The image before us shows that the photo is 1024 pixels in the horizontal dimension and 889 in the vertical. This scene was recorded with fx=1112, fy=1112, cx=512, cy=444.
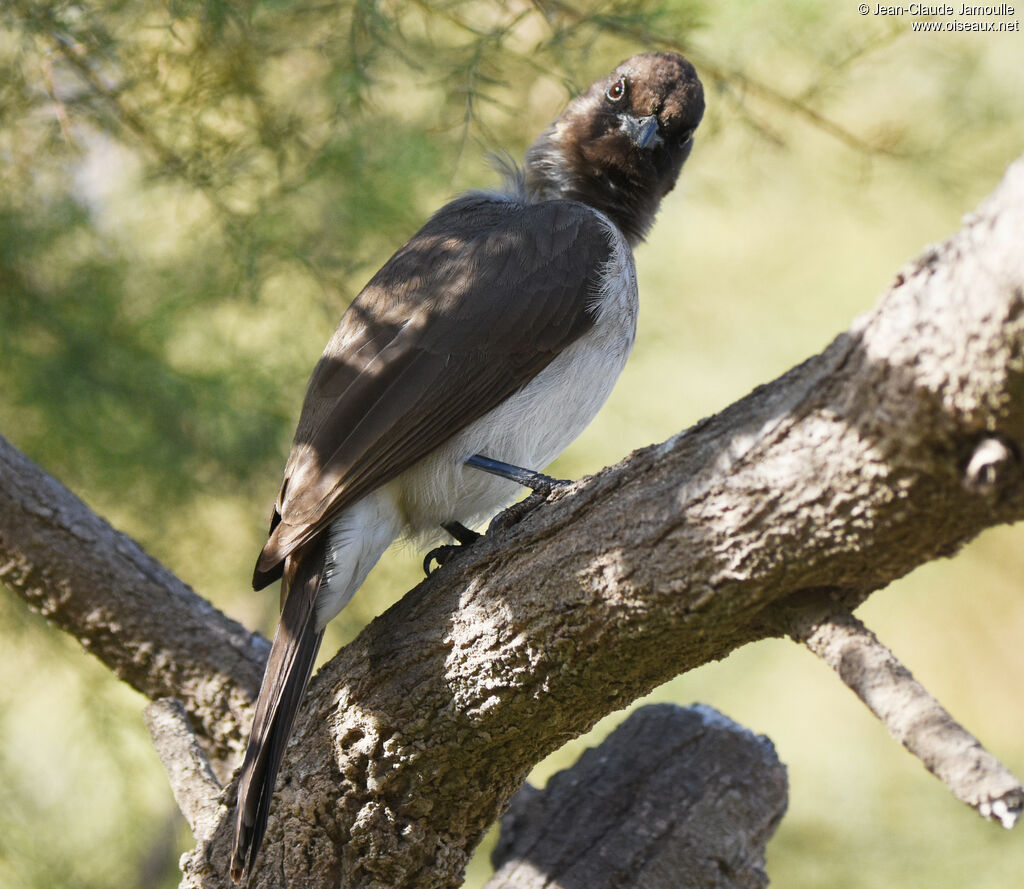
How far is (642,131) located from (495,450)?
51.3 inches

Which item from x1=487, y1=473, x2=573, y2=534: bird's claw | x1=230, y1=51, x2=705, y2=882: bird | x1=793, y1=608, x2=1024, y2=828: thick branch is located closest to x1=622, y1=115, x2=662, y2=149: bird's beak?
x1=230, y1=51, x2=705, y2=882: bird

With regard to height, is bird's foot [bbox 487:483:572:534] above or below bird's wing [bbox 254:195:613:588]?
below

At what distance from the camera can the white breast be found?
297 centimetres

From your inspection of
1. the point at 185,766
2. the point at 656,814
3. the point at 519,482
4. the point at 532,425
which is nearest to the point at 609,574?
the point at 519,482

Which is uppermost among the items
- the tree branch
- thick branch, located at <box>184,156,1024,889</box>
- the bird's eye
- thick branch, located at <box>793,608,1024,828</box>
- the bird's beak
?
the bird's eye

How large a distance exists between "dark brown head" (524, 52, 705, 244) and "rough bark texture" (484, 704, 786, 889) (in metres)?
1.69

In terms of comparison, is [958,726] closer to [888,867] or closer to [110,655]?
[110,655]

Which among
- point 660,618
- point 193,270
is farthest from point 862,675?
point 193,270

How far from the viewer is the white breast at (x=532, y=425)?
2969 millimetres

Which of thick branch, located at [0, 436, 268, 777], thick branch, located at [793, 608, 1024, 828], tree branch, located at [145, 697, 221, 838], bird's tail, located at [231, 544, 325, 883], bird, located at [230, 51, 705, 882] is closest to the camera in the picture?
thick branch, located at [793, 608, 1024, 828]

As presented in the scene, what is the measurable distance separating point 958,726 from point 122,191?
3.73 meters

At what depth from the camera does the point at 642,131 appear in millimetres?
3637

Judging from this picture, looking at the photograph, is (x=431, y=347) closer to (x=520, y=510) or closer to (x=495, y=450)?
(x=495, y=450)

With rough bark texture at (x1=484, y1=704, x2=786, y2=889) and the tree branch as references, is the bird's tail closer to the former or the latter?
the tree branch
